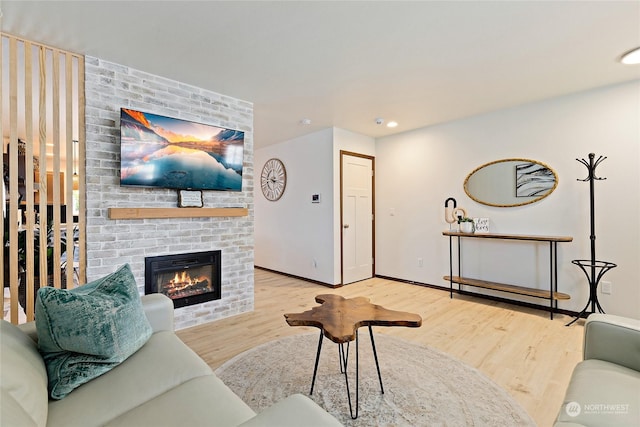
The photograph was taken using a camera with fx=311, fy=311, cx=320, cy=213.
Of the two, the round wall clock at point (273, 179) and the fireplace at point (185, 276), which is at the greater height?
the round wall clock at point (273, 179)

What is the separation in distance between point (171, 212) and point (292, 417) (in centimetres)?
247

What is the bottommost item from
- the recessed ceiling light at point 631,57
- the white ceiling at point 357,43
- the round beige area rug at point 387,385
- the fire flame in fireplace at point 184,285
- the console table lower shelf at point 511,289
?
the round beige area rug at point 387,385

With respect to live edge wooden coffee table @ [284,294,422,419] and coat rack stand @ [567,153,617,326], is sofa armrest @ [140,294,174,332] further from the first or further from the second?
coat rack stand @ [567,153,617,326]

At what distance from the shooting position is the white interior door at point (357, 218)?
4.75 metres

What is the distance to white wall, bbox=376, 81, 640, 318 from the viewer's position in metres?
3.05

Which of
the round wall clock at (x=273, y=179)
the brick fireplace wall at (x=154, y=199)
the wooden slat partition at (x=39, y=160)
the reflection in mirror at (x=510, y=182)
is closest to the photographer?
the wooden slat partition at (x=39, y=160)

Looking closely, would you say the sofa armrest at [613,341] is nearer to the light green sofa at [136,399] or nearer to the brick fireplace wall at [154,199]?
the light green sofa at [136,399]

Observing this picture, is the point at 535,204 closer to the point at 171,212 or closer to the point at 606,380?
the point at 606,380

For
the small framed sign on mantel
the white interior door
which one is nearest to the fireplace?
the small framed sign on mantel

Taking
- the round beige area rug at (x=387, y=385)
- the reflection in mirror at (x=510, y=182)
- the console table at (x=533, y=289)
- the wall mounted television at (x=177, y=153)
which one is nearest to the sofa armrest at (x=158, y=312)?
the round beige area rug at (x=387, y=385)

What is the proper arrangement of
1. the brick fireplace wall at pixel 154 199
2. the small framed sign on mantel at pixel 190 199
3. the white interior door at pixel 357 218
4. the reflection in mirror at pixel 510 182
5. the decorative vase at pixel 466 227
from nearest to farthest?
the brick fireplace wall at pixel 154 199 < the small framed sign on mantel at pixel 190 199 < the reflection in mirror at pixel 510 182 < the decorative vase at pixel 466 227 < the white interior door at pixel 357 218

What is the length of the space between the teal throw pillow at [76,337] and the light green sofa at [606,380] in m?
1.77

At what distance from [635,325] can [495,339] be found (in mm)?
1477

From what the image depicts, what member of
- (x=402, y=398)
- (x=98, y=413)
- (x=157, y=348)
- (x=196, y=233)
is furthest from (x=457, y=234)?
(x=98, y=413)
